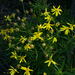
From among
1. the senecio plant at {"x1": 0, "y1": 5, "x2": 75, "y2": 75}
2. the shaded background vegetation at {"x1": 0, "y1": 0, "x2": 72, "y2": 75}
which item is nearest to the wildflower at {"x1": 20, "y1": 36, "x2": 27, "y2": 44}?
the senecio plant at {"x1": 0, "y1": 5, "x2": 75, "y2": 75}

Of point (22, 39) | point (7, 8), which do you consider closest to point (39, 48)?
point (22, 39)

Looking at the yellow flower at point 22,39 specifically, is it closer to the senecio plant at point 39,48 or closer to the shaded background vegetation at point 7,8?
the senecio plant at point 39,48

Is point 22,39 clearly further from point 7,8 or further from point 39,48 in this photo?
point 7,8

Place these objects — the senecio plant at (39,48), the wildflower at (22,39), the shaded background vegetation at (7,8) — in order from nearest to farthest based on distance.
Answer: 1. the senecio plant at (39,48)
2. the wildflower at (22,39)
3. the shaded background vegetation at (7,8)

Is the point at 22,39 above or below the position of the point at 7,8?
below

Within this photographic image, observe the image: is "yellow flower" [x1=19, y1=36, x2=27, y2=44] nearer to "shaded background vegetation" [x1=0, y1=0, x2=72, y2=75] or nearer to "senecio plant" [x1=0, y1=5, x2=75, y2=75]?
"senecio plant" [x1=0, y1=5, x2=75, y2=75]

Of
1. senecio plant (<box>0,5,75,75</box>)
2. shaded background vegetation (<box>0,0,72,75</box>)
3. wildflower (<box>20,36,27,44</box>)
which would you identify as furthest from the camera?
shaded background vegetation (<box>0,0,72,75</box>)

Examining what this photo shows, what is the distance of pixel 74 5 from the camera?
370cm

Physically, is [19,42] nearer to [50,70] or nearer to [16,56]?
[16,56]

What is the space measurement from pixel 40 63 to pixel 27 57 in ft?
0.76

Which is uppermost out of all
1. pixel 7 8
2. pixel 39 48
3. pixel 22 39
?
pixel 7 8

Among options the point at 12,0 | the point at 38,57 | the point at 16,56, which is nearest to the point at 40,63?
the point at 38,57

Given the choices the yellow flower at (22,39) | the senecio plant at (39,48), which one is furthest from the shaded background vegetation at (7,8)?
the yellow flower at (22,39)

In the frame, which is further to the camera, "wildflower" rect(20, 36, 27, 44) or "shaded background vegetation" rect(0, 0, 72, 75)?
"shaded background vegetation" rect(0, 0, 72, 75)
